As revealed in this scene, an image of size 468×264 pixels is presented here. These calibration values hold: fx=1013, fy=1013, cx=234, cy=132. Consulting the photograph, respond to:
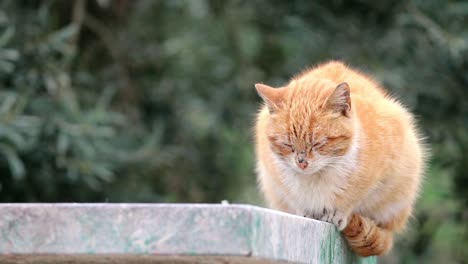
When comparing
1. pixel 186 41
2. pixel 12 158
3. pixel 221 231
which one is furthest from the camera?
pixel 186 41

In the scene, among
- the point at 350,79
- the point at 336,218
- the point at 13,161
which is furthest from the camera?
the point at 13,161

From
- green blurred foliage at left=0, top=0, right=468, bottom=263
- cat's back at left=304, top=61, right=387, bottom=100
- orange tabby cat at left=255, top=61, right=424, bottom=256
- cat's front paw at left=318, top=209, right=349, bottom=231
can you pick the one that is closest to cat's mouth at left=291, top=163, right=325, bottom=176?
orange tabby cat at left=255, top=61, right=424, bottom=256

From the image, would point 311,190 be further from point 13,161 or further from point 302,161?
point 13,161

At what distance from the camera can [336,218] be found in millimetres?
4176

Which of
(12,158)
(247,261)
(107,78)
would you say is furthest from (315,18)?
(247,261)

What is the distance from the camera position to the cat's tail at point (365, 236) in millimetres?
4195

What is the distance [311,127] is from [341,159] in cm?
20

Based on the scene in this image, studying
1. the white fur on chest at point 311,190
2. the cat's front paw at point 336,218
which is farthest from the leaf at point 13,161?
the cat's front paw at point 336,218

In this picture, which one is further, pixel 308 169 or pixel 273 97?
pixel 273 97

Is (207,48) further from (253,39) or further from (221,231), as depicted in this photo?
(221,231)

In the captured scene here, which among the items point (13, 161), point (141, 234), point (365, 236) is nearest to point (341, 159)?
point (365, 236)

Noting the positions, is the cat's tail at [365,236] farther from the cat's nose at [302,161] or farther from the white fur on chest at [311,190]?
the cat's nose at [302,161]

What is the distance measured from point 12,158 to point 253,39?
272 centimetres

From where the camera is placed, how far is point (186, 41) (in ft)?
31.2
